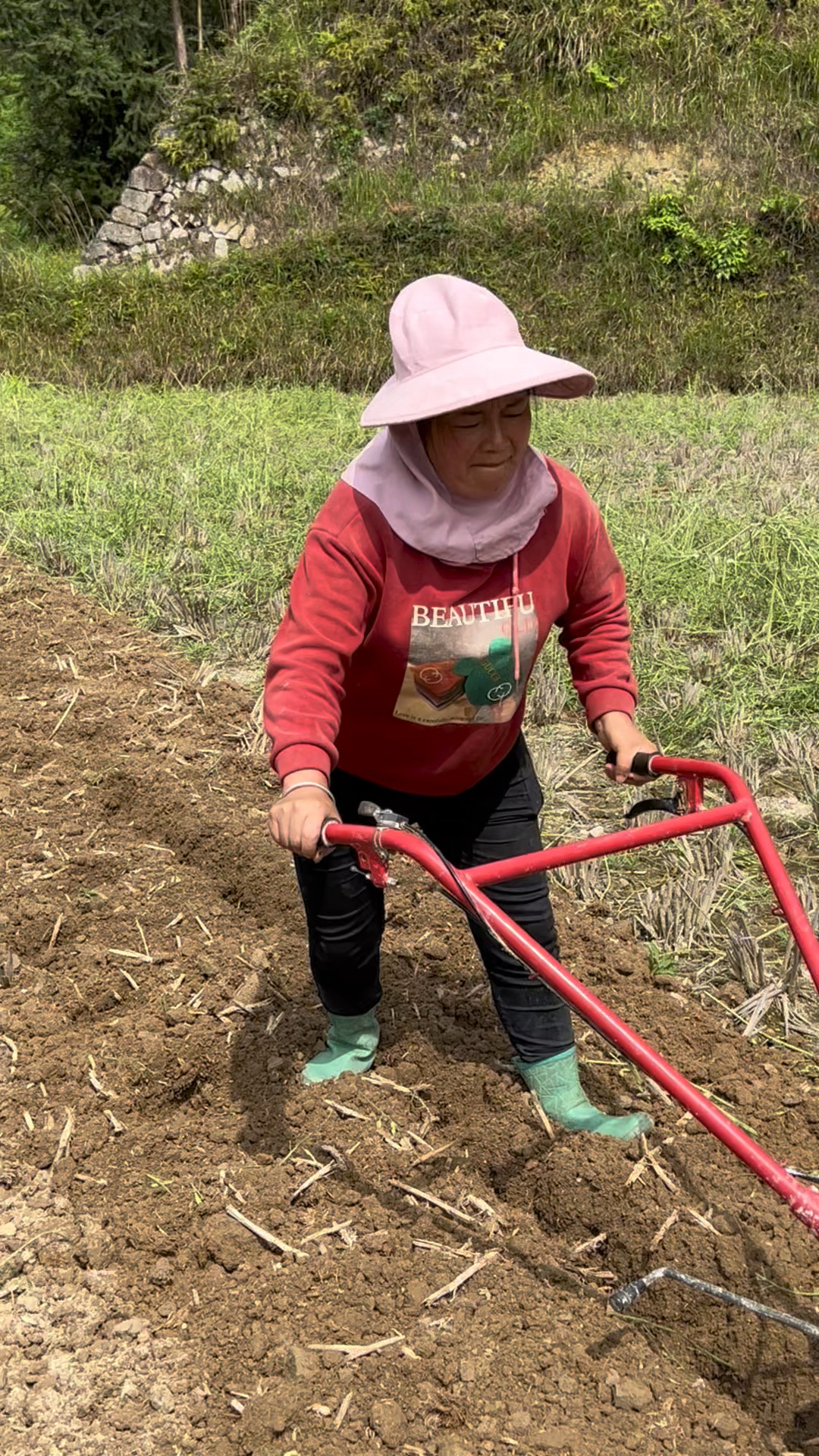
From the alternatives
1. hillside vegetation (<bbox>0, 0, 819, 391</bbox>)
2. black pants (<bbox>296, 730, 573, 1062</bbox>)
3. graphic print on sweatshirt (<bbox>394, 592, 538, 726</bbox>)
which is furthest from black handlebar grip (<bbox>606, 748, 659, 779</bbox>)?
hillside vegetation (<bbox>0, 0, 819, 391</bbox>)

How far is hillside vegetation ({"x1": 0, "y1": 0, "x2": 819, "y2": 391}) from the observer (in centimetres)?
1345

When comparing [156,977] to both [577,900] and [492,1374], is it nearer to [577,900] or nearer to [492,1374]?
[577,900]

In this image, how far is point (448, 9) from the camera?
57.7ft

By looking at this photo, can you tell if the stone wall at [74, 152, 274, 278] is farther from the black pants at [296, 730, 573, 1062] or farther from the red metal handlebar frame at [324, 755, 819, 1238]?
the red metal handlebar frame at [324, 755, 819, 1238]

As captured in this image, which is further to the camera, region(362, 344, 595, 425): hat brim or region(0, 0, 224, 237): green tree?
region(0, 0, 224, 237): green tree

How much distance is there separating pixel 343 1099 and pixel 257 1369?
63 centimetres

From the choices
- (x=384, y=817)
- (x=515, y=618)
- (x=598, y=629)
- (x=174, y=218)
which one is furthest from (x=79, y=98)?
(x=384, y=817)

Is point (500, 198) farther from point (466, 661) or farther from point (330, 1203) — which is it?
point (330, 1203)

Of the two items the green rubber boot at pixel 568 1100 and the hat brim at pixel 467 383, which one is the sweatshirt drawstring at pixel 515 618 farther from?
the green rubber boot at pixel 568 1100

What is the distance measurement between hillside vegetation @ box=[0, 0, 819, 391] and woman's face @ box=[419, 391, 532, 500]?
417 inches

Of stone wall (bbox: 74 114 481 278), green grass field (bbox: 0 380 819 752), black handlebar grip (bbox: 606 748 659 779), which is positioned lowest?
stone wall (bbox: 74 114 481 278)

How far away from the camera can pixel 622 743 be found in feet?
7.68

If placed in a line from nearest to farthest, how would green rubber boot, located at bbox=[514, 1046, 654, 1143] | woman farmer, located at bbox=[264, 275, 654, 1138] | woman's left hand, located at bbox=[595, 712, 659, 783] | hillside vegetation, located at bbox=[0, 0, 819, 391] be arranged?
woman farmer, located at bbox=[264, 275, 654, 1138] → woman's left hand, located at bbox=[595, 712, 659, 783] → green rubber boot, located at bbox=[514, 1046, 654, 1143] → hillside vegetation, located at bbox=[0, 0, 819, 391]

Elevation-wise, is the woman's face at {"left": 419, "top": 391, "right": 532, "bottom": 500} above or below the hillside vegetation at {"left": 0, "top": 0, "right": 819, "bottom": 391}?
above
